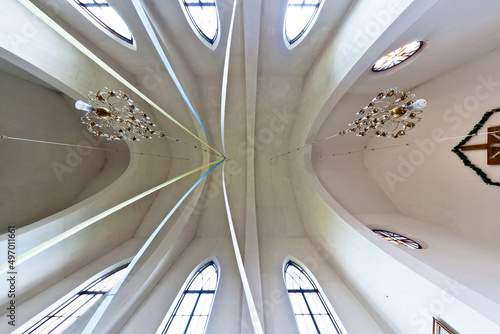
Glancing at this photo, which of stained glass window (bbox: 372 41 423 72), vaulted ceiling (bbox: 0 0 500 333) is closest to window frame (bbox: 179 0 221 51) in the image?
vaulted ceiling (bbox: 0 0 500 333)

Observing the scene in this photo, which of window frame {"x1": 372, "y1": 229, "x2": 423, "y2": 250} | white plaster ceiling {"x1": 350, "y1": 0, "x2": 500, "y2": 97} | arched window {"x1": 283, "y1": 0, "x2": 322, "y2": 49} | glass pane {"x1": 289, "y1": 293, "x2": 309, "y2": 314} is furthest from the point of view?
window frame {"x1": 372, "y1": 229, "x2": 423, "y2": 250}

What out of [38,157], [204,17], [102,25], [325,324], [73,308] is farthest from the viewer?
[38,157]

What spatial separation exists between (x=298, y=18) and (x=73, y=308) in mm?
9263

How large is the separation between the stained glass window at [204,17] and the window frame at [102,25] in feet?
5.35

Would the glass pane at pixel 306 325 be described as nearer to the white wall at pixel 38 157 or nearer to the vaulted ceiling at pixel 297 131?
the vaulted ceiling at pixel 297 131

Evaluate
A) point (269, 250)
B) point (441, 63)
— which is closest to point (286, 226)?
point (269, 250)

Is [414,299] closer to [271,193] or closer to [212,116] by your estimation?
[271,193]

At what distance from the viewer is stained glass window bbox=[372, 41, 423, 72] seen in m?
4.22

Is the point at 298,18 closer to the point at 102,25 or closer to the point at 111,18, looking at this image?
the point at 111,18

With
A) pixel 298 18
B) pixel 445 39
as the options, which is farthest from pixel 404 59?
pixel 298 18

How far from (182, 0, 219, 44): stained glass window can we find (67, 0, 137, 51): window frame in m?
1.63

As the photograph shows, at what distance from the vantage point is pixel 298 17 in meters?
4.50

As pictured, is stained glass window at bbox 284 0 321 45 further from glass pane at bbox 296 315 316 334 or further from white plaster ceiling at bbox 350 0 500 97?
glass pane at bbox 296 315 316 334

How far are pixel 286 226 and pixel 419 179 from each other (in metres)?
4.86
